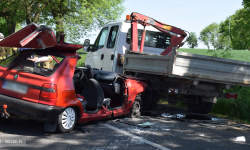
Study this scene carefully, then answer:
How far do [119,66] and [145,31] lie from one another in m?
1.56

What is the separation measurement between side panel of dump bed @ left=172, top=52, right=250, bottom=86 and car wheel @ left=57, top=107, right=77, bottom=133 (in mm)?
2684

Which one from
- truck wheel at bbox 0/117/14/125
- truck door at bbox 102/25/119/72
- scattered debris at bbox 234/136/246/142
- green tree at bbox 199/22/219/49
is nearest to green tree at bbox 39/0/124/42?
truck door at bbox 102/25/119/72

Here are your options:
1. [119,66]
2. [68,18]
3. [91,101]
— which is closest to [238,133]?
[91,101]

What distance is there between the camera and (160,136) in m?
5.18

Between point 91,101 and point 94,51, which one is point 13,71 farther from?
point 94,51

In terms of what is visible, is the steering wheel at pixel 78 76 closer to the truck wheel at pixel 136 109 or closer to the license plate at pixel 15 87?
the license plate at pixel 15 87

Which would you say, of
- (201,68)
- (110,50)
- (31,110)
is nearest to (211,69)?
(201,68)

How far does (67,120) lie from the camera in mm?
4902

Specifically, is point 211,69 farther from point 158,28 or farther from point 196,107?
point 158,28

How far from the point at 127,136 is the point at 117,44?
4.55 meters

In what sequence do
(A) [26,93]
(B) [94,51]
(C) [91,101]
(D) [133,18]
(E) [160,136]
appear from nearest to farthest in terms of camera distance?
1. (A) [26,93]
2. (E) [160,136]
3. (C) [91,101]
4. (D) [133,18]
5. (B) [94,51]

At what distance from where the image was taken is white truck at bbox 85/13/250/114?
6.57 metres

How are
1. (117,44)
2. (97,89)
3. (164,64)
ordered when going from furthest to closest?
(117,44), (164,64), (97,89)

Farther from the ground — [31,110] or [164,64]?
[164,64]
